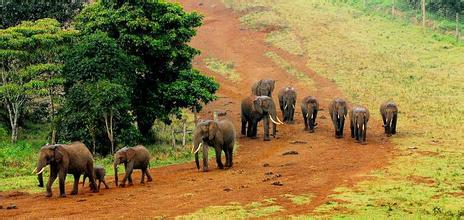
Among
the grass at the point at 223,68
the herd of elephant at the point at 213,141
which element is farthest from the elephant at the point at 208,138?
the grass at the point at 223,68

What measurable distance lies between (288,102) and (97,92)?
13.2 metres

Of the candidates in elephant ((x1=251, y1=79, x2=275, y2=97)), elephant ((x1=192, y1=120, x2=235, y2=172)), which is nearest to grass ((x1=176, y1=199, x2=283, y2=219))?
elephant ((x1=192, y1=120, x2=235, y2=172))

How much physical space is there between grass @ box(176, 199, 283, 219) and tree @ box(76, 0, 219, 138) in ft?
46.3

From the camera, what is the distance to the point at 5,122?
3572 centimetres

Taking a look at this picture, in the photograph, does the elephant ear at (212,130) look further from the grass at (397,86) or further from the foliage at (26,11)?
the foliage at (26,11)

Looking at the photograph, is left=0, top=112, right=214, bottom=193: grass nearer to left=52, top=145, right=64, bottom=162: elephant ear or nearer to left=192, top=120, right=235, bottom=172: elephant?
left=52, top=145, right=64, bottom=162: elephant ear

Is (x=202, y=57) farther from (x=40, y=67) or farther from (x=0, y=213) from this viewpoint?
(x=0, y=213)

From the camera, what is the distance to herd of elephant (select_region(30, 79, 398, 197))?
21359 mm

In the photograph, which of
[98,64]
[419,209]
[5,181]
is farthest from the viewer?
[98,64]

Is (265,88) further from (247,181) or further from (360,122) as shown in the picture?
(247,181)

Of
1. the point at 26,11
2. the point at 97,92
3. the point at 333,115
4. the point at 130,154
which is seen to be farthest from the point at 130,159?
the point at 26,11

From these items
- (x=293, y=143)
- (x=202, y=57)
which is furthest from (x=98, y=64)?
(x=202, y=57)

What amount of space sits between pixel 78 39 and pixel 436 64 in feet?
109

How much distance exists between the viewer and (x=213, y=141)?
84.8 ft
